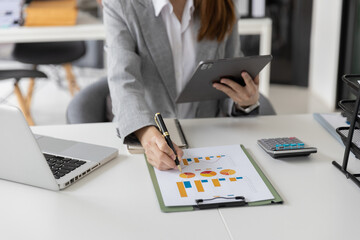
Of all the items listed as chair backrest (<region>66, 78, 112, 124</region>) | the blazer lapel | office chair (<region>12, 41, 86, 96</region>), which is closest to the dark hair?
the blazer lapel

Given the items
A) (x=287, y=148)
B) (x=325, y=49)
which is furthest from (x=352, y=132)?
(x=325, y=49)

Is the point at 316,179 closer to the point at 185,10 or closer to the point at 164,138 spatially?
the point at 164,138

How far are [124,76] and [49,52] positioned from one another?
6.58ft

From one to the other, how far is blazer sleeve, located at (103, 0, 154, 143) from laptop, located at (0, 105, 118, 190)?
10 centimetres

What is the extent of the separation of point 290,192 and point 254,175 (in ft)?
0.33

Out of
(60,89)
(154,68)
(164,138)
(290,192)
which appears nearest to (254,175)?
(290,192)

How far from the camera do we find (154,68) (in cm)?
171

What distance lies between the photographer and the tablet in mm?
1385

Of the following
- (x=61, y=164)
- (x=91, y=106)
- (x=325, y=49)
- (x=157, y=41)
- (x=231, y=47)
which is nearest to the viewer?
(x=61, y=164)

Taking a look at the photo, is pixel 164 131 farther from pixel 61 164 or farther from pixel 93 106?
pixel 93 106

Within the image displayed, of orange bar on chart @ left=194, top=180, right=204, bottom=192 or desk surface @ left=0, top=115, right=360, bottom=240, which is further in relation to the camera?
orange bar on chart @ left=194, top=180, right=204, bottom=192

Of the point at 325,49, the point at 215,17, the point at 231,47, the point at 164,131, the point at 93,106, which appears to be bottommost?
the point at 325,49

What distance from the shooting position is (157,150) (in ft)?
4.17

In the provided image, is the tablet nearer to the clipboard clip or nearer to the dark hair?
the dark hair
